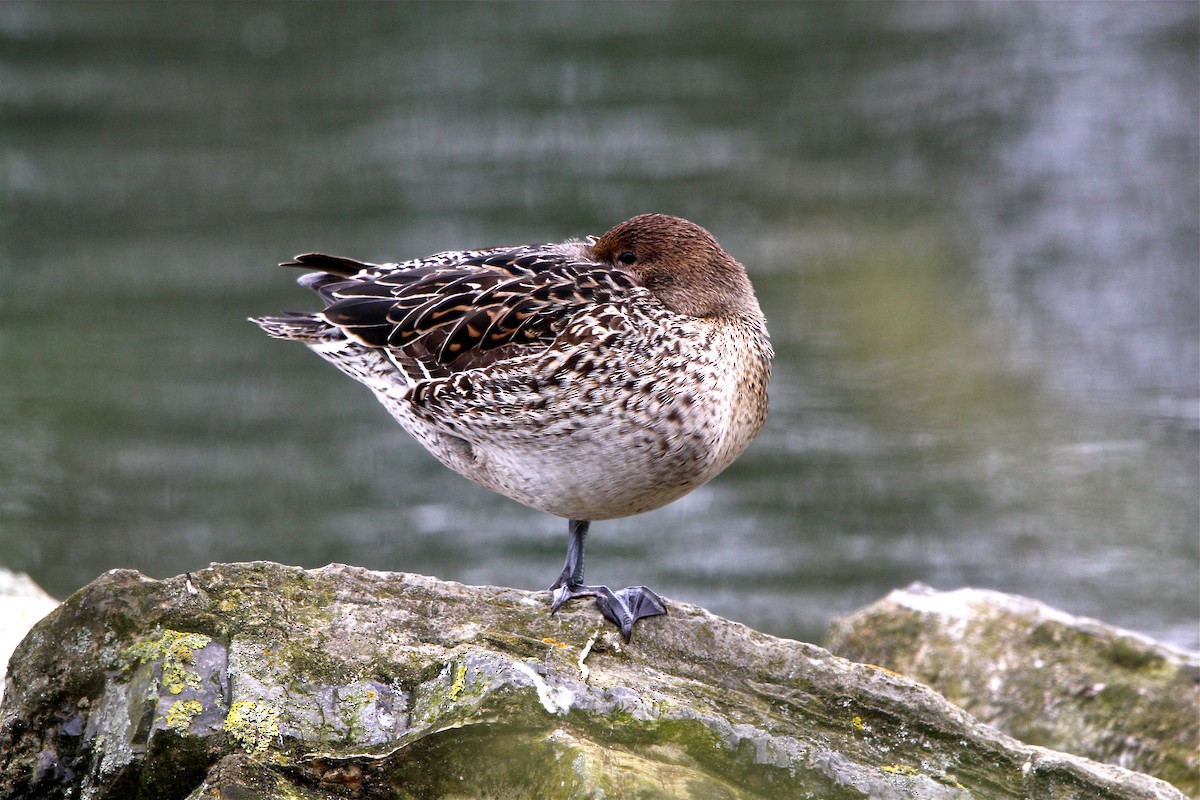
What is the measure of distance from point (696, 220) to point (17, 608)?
893cm

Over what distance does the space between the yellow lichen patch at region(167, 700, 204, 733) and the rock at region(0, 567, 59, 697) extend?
1.36 meters

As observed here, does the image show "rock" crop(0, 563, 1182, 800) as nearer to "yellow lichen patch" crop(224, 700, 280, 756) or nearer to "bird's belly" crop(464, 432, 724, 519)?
"yellow lichen patch" crop(224, 700, 280, 756)

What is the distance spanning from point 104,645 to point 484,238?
30.4ft

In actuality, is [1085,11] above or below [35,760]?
above

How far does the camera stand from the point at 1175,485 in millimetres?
10523

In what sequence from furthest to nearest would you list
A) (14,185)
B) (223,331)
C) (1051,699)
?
1. (14,185)
2. (223,331)
3. (1051,699)

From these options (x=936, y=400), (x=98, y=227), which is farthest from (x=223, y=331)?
(x=936, y=400)

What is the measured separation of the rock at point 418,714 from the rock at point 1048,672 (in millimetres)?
1548

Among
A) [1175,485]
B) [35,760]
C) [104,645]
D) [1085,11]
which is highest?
[1085,11]

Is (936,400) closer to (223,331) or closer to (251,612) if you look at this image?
(223,331)

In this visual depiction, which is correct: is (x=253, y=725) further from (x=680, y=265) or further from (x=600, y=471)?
(x=680, y=265)

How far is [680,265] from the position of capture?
5.28 m

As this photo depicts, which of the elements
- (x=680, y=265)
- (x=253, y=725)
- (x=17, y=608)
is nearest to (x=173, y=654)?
(x=253, y=725)

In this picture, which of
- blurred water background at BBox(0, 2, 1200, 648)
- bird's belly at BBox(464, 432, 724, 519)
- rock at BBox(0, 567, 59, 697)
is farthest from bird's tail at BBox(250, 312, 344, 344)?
blurred water background at BBox(0, 2, 1200, 648)
